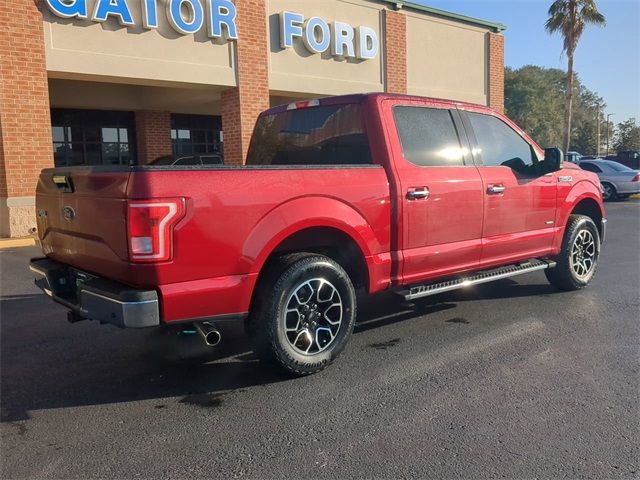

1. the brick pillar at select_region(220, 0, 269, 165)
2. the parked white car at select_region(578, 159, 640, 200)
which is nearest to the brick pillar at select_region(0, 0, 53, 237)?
the brick pillar at select_region(220, 0, 269, 165)

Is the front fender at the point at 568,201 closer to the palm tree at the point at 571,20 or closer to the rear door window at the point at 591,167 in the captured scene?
the rear door window at the point at 591,167

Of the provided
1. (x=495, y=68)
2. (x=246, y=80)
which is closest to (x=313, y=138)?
(x=246, y=80)

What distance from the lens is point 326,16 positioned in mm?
14383

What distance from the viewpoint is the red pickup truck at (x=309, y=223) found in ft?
11.1

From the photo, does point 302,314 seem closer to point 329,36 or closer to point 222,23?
point 222,23

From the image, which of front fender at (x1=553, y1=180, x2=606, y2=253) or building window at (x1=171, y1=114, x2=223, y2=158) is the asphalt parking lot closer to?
front fender at (x1=553, y1=180, x2=606, y2=253)

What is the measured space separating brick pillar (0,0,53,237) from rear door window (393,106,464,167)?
835cm

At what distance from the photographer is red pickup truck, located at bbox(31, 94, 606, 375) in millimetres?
3387

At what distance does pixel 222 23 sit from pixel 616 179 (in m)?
14.9

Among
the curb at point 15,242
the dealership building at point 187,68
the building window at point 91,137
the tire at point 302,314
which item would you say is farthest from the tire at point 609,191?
the tire at point 302,314

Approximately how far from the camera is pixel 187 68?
12172 millimetres

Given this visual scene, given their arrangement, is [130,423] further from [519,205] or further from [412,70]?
[412,70]

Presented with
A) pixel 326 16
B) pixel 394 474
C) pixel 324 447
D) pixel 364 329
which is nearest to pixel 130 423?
pixel 324 447

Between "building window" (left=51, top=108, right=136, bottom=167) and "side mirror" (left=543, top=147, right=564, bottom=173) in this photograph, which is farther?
"building window" (left=51, top=108, right=136, bottom=167)
